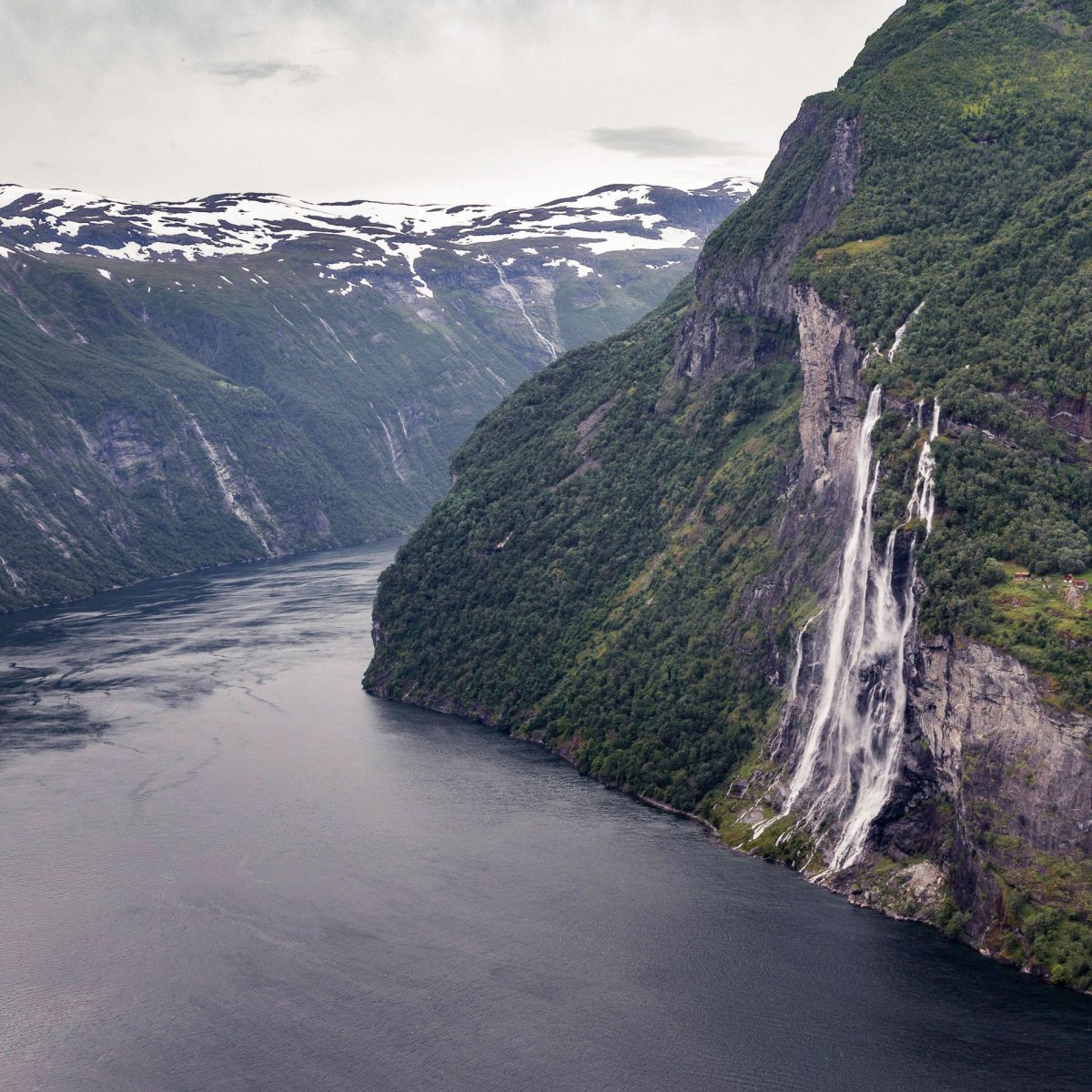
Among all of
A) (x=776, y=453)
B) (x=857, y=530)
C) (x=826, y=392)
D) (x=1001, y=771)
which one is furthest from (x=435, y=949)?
(x=776, y=453)

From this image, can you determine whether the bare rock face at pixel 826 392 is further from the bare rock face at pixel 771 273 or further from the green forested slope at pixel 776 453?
the bare rock face at pixel 771 273

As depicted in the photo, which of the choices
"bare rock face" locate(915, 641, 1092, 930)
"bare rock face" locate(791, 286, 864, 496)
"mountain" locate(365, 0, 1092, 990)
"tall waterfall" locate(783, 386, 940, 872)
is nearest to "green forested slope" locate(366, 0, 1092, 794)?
"mountain" locate(365, 0, 1092, 990)

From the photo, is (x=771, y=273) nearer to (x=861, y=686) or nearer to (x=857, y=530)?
(x=857, y=530)

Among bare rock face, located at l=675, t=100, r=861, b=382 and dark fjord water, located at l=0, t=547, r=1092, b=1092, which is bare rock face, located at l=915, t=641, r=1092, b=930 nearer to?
dark fjord water, located at l=0, t=547, r=1092, b=1092

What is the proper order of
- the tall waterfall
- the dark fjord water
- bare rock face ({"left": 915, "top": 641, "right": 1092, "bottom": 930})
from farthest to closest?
the tall waterfall
bare rock face ({"left": 915, "top": 641, "right": 1092, "bottom": 930})
the dark fjord water

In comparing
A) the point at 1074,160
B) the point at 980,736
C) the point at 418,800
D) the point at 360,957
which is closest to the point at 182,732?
the point at 418,800
